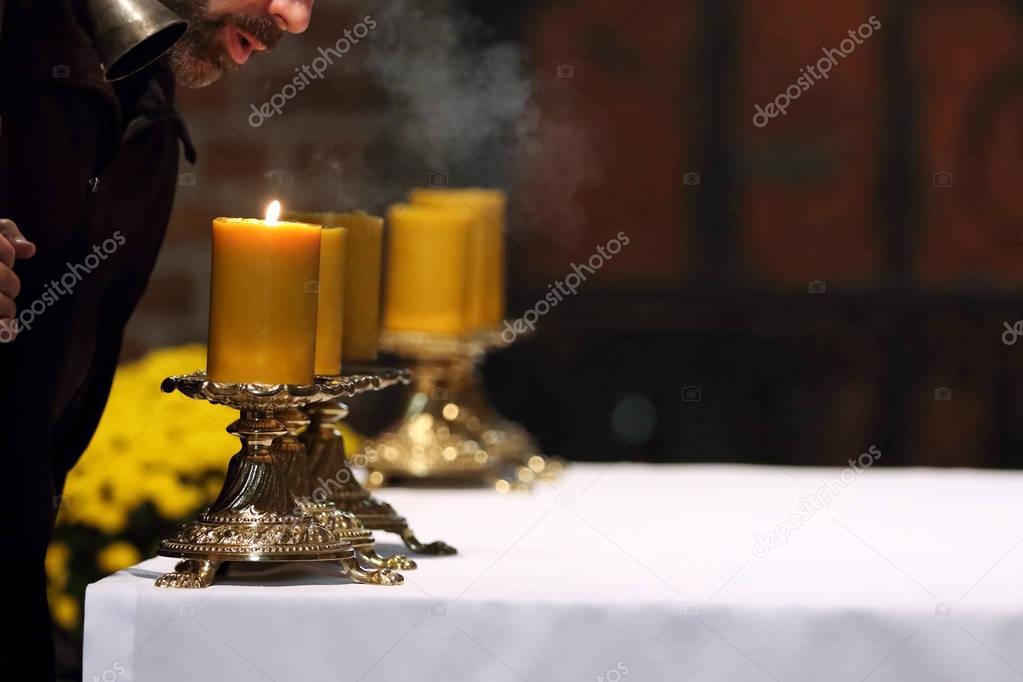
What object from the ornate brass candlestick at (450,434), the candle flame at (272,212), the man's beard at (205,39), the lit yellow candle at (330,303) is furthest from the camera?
the ornate brass candlestick at (450,434)

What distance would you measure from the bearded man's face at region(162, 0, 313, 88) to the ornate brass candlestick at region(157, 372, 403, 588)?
0.34m

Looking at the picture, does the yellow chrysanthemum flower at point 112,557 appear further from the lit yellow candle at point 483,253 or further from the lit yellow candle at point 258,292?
the lit yellow candle at point 258,292

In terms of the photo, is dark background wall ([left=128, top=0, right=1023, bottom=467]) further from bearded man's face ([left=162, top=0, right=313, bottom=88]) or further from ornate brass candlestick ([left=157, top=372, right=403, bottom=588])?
ornate brass candlestick ([left=157, top=372, right=403, bottom=588])

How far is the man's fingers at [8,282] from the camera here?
3.42ft

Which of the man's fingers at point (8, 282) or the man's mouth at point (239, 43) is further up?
the man's mouth at point (239, 43)

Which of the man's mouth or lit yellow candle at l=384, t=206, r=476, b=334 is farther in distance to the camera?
lit yellow candle at l=384, t=206, r=476, b=334

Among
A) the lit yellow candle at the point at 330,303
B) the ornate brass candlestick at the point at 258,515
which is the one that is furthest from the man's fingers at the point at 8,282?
the lit yellow candle at the point at 330,303

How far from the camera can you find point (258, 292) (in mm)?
1075

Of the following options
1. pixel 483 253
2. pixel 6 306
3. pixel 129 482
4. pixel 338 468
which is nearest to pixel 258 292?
pixel 6 306

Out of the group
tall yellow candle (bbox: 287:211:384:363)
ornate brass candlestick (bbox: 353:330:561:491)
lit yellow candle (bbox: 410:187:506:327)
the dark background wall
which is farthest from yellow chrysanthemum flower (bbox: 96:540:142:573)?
the dark background wall

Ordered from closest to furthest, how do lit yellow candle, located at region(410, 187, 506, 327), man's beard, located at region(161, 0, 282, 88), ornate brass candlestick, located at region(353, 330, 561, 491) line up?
man's beard, located at region(161, 0, 282, 88) < ornate brass candlestick, located at region(353, 330, 561, 491) < lit yellow candle, located at region(410, 187, 506, 327)

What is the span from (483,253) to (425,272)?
121 millimetres

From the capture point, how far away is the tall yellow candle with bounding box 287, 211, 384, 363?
136 cm

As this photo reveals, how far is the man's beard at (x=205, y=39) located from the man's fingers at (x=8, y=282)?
34 cm
